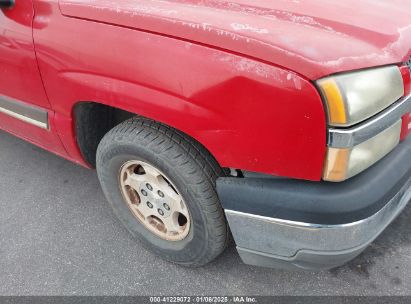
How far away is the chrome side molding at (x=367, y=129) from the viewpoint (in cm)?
136

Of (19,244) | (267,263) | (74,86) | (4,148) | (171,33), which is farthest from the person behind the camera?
(4,148)

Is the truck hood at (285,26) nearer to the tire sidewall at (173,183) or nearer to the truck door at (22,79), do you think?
the truck door at (22,79)

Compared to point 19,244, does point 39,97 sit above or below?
above

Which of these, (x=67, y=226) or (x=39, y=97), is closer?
(x=39, y=97)

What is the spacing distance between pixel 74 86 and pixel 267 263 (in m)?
1.24

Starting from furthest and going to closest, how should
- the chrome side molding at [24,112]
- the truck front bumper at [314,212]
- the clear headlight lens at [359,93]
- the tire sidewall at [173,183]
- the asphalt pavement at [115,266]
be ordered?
the chrome side molding at [24,112], the asphalt pavement at [115,266], the tire sidewall at [173,183], the truck front bumper at [314,212], the clear headlight lens at [359,93]

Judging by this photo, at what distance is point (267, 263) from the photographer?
5.73 ft

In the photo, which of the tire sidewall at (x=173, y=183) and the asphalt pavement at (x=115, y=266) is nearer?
the tire sidewall at (x=173, y=183)

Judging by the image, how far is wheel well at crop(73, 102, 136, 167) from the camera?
208 cm

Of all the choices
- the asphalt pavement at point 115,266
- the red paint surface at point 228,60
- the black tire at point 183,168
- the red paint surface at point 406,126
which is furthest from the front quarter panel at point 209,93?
the asphalt pavement at point 115,266

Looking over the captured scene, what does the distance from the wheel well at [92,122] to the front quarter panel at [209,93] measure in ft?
0.68

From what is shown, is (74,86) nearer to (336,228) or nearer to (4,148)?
(336,228)

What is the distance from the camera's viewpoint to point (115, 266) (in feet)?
7.22

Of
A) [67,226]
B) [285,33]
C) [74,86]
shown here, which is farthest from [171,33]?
[67,226]
